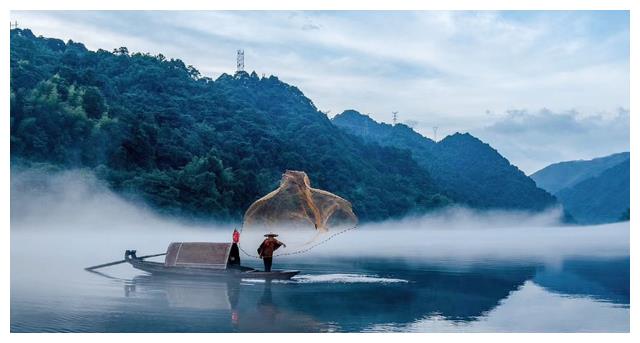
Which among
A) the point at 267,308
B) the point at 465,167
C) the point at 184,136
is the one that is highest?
the point at 465,167

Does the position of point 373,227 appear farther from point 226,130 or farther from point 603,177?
point 603,177

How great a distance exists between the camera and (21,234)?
19.0 meters

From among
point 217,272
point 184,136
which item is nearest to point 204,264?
point 217,272

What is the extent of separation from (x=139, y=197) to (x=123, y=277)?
1454 centimetres

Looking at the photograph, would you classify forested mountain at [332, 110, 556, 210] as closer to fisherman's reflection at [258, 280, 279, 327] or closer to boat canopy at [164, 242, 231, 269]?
boat canopy at [164, 242, 231, 269]

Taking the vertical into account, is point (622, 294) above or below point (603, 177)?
below

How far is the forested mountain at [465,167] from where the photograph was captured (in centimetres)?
4728

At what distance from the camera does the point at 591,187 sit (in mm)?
34156

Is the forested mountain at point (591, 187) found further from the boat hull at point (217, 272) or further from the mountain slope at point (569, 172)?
the boat hull at point (217, 272)

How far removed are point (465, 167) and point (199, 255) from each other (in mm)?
41929

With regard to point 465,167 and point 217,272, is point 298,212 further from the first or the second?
point 465,167

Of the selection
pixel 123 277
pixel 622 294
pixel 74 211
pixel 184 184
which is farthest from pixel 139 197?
pixel 622 294

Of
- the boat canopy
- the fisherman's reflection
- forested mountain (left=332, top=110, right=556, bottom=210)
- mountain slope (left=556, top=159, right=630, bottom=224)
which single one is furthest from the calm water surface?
forested mountain (left=332, top=110, right=556, bottom=210)
